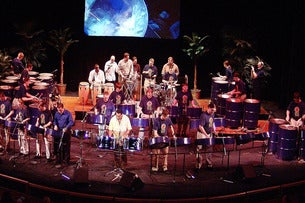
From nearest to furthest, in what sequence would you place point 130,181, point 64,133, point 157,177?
point 130,181 → point 157,177 → point 64,133

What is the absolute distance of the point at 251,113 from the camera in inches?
640

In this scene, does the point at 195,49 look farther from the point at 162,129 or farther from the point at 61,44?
the point at 162,129

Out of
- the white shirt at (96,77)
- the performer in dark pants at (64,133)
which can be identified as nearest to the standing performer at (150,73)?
the white shirt at (96,77)

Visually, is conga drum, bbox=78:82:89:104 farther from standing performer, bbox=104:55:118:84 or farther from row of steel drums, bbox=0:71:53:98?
row of steel drums, bbox=0:71:53:98

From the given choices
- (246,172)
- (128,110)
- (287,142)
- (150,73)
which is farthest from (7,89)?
(287,142)

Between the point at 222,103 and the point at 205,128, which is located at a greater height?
the point at 222,103

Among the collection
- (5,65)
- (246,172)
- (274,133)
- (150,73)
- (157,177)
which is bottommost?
(157,177)

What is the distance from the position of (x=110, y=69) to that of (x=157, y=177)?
21.2 feet

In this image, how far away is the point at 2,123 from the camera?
14.3 meters

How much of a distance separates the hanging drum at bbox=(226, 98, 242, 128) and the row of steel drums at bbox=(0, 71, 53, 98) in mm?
4892

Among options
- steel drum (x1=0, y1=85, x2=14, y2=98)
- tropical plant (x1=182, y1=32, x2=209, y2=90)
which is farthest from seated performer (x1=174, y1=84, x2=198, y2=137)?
steel drum (x1=0, y1=85, x2=14, y2=98)

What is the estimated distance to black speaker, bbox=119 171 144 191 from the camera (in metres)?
11.9

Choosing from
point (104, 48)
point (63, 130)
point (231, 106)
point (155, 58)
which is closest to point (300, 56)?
point (231, 106)

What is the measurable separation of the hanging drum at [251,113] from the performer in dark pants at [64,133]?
5132mm
